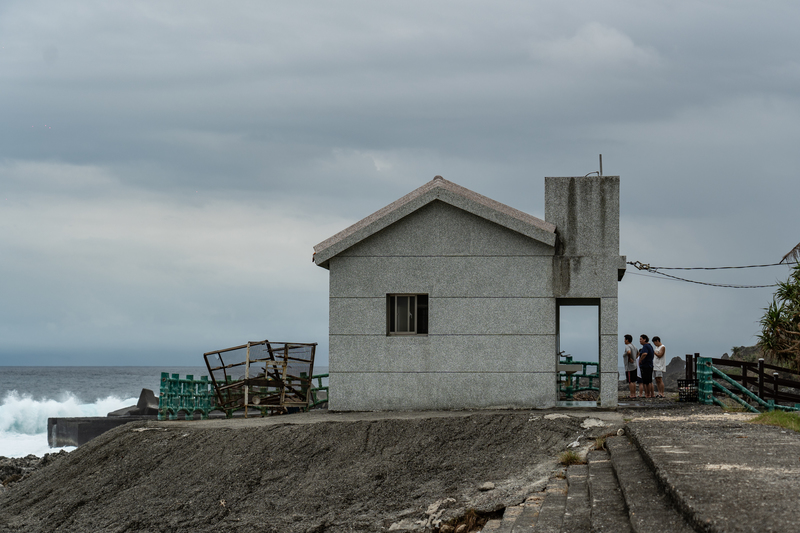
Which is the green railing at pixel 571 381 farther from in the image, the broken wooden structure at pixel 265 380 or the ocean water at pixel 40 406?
the ocean water at pixel 40 406

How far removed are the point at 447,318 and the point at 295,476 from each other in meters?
5.40

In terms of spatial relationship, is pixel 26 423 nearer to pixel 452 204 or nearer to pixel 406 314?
pixel 406 314

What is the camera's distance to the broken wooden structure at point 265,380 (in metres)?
17.7

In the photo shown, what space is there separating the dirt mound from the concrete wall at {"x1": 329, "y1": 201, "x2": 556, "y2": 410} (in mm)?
2011

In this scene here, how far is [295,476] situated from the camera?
1204cm

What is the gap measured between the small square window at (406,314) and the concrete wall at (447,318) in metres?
0.25

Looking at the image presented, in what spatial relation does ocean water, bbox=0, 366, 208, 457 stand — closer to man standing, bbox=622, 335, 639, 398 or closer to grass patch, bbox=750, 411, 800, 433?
man standing, bbox=622, 335, 639, 398

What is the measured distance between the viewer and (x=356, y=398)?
1611 cm

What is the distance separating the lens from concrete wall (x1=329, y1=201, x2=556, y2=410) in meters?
15.8

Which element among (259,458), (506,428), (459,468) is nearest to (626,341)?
(506,428)

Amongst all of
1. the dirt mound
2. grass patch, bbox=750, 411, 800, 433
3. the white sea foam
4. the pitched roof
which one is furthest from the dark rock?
grass patch, bbox=750, 411, 800, 433

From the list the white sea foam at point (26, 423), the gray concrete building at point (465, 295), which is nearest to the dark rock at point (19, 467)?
the gray concrete building at point (465, 295)

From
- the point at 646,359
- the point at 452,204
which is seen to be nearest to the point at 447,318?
the point at 452,204

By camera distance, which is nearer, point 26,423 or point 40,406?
point 26,423
